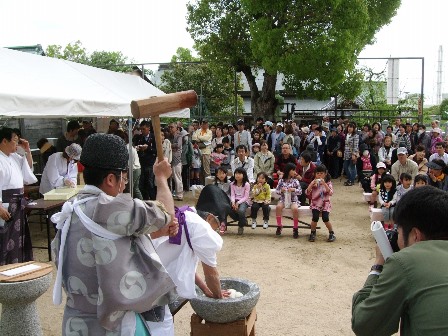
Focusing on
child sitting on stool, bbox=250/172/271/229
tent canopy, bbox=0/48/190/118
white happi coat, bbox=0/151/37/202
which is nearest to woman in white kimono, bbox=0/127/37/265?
white happi coat, bbox=0/151/37/202

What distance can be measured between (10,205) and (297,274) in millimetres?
3592

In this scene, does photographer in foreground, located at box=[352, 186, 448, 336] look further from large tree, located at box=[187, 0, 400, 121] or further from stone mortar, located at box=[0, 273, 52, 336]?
large tree, located at box=[187, 0, 400, 121]

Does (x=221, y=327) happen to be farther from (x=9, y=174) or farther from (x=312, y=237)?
(x=312, y=237)

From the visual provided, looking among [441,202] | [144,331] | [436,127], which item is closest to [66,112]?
[144,331]

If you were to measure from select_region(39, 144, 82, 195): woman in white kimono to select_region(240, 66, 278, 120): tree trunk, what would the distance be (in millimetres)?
8949

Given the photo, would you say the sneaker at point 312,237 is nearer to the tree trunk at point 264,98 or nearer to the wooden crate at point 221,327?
the wooden crate at point 221,327

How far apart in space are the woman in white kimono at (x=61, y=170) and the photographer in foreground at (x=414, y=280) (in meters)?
Answer: 6.01

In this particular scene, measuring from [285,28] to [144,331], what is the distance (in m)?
11.6

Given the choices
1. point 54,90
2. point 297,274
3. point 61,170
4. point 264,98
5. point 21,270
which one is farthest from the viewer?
point 264,98

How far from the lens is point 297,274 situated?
5.77 metres

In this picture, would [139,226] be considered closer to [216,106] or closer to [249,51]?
[249,51]

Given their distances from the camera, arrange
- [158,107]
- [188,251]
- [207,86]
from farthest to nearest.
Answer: [207,86], [188,251], [158,107]

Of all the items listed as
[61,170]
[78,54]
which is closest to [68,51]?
[78,54]

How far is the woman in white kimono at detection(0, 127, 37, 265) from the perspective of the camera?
17.2ft
